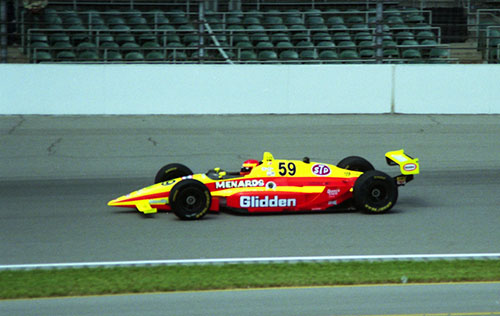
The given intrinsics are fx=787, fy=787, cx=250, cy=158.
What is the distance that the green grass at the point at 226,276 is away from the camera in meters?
7.03

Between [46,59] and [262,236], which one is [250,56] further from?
[262,236]

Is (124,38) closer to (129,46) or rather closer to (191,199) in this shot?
(129,46)

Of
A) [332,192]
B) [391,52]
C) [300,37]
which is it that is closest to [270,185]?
[332,192]

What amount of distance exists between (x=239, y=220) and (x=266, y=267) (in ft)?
7.63

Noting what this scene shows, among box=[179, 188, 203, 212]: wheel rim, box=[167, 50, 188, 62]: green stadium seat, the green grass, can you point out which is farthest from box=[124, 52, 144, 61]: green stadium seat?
the green grass

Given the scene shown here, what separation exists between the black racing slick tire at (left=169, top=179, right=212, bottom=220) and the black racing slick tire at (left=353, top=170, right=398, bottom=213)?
1932 millimetres

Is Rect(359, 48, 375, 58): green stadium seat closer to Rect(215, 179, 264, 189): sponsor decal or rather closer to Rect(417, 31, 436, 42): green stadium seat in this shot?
Rect(417, 31, 436, 42): green stadium seat

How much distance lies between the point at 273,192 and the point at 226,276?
2834mm

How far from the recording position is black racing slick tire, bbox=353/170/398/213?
33.2 feet

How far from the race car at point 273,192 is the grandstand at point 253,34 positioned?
8932mm

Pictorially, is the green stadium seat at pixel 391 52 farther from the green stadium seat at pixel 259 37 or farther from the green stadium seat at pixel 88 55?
the green stadium seat at pixel 88 55

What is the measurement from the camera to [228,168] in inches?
543

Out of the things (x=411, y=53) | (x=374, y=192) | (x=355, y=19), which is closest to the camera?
(x=374, y=192)

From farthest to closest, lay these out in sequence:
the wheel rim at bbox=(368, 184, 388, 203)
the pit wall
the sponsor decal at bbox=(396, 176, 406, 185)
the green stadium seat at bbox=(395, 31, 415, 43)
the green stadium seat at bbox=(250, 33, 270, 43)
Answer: the green stadium seat at bbox=(250, 33, 270, 43)
the green stadium seat at bbox=(395, 31, 415, 43)
the pit wall
the sponsor decal at bbox=(396, 176, 406, 185)
the wheel rim at bbox=(368, 184, 388, 203)
